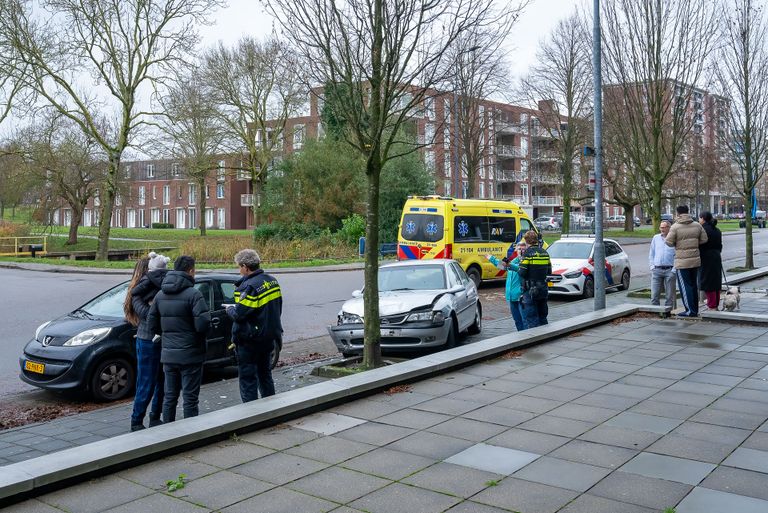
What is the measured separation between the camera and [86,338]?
8.08 metres

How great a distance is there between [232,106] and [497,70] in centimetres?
1849

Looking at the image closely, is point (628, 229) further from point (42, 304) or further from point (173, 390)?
point (173, 390)

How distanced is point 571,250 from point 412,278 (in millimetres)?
8329

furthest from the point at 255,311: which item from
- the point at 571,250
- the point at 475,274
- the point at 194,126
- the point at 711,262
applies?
the point at 194,126

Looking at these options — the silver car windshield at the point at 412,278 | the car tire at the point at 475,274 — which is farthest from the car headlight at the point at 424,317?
the car tire at the point at 475,274

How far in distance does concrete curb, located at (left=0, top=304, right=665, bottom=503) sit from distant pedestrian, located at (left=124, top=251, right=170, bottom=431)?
104 cm

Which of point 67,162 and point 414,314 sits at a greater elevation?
point 67,162

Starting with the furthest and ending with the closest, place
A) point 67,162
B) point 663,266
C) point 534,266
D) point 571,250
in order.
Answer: point 67,162, point 571,250, point 663,266, point 534,266

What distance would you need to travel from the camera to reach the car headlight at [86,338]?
8.06 meters

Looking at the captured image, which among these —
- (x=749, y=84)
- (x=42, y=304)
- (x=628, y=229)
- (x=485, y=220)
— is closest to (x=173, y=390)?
(x=42, y=304)

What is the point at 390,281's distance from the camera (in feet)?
36.8

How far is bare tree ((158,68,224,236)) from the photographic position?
34938 millimetres

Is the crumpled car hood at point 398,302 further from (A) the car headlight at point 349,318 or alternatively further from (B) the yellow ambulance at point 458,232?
(B) the yellow ambulance at point 458,232

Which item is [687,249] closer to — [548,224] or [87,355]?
[87,355]
